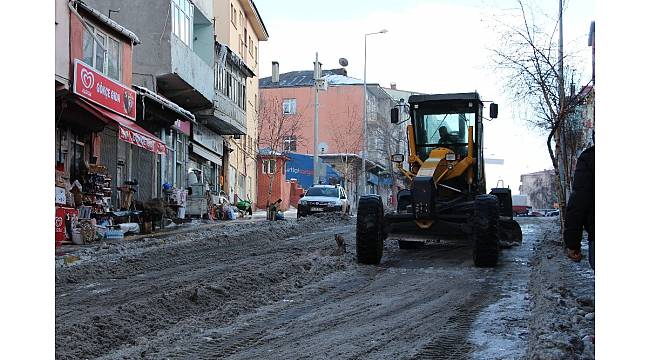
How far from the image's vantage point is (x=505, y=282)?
378 inches

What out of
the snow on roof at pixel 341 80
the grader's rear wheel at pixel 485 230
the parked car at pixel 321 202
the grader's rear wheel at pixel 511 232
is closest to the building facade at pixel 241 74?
the parked car at pixel 321 202

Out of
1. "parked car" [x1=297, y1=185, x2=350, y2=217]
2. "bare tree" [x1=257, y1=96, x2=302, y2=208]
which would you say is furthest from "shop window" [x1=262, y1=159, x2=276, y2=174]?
"parked car" [x1=297, y1=185, x2=350, y2=217]

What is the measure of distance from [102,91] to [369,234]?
352 inches

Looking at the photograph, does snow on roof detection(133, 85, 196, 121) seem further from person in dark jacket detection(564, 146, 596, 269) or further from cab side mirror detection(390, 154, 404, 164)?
person in dark jacket detection(564, 146, 596, 269)

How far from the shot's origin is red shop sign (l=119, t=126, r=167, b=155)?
57.9ft

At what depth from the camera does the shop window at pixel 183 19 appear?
2422cm

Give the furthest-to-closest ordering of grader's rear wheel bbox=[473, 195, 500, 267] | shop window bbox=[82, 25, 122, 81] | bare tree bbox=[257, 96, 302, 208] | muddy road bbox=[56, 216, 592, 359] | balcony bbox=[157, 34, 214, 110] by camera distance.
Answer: bare tree bbox=[257, 96, 302, 208]
balcony bbox=[157, 34, 214, 110]
shop window bbox=[82, 25, 122, 81]
grader's rear wheel bbox=[473, 195, 500, 267]
muddy road bbox=[56, 216, 592, 359]

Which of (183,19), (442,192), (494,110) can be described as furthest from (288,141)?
(494,110)

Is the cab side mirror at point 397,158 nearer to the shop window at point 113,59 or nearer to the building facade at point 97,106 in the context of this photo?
the building facade at point 97,106

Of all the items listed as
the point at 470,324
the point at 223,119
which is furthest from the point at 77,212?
the point at 223,119

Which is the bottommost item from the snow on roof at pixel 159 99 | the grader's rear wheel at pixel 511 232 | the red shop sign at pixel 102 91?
the grader's rear wheel at pixel 511 232

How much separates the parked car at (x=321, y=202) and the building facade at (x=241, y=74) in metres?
6.83

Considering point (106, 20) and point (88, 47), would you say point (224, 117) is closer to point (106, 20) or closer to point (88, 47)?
point (106, 20)
